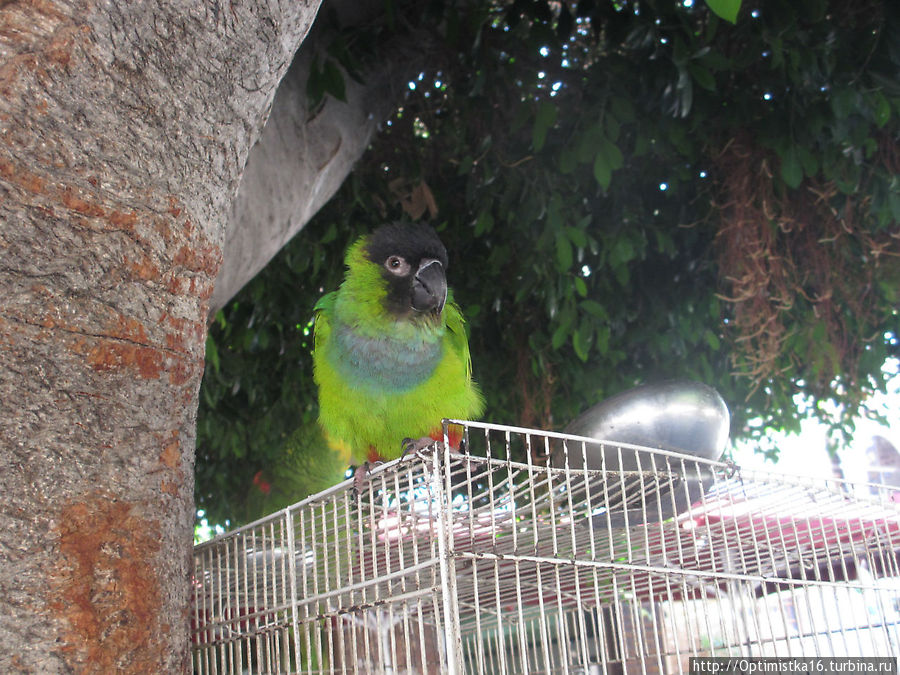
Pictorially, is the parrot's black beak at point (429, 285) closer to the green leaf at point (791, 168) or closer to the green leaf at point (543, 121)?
the green leaf at point (543, 121)

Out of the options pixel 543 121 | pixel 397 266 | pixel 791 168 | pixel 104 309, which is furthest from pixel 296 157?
pixel 791 168

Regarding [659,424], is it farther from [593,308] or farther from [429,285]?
[593,308]

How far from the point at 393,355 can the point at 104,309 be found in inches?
42.0

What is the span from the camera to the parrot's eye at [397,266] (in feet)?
7.24

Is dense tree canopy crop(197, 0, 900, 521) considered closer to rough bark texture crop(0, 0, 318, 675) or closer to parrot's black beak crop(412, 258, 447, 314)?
parrot's black beak crop(412, 258, 447, 314)

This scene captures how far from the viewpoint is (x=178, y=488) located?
1348 millimetres

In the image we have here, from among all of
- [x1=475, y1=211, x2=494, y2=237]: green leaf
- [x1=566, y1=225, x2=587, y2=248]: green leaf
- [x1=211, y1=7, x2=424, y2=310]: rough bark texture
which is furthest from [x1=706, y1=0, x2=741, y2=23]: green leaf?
[x1=475, y1=211, x2=494, y2=237]: green leaf

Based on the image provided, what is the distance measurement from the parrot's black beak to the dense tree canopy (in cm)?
73

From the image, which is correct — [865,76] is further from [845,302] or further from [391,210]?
[391,210]

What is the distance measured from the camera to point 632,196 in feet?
11.3

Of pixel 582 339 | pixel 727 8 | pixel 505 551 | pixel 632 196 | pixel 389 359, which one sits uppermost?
pixel 632 196

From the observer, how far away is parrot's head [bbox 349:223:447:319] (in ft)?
7.09

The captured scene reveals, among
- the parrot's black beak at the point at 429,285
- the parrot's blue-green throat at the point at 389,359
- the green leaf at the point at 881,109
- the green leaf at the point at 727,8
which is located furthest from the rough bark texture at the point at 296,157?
the green leaf at the point at 881,109

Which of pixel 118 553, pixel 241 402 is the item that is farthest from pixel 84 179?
pixel 241 402
